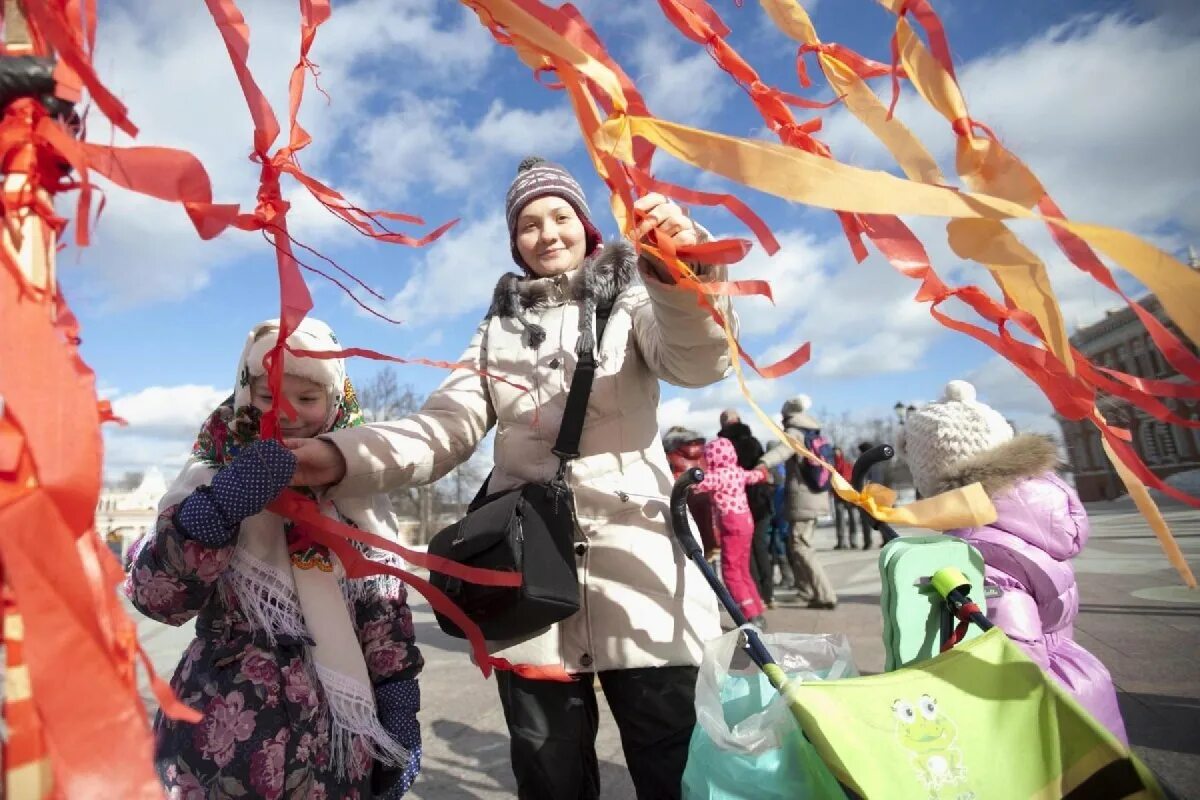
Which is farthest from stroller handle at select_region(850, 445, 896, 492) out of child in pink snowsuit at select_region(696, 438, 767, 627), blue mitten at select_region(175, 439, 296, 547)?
child in pink snowsuit at select_region(696, 438, 767, 627)

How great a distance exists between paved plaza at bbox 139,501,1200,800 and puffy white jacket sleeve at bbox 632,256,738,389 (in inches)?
77.8

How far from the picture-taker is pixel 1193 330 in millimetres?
926

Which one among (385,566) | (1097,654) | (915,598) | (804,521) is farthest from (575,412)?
(804,521)

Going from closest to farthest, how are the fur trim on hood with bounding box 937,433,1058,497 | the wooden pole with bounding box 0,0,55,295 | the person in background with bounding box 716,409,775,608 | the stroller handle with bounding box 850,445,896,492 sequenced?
the wooden pole with bounding box 0,0,55,295, the stroller handle with bounding box 850,445,896,492, the fur trim on hood with bounding box 937,433,1058,497, the person in background with bounding box 716,409,775,608

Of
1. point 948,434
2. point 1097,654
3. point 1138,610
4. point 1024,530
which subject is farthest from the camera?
point 1138,610

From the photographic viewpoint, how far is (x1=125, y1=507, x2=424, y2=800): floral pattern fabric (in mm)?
1557

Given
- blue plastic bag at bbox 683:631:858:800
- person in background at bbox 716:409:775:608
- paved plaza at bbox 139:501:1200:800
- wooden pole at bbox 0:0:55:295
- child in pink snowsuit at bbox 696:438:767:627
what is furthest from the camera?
person in background at bbox 716:409:775:608

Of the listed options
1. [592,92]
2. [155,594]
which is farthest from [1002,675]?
[155,594]

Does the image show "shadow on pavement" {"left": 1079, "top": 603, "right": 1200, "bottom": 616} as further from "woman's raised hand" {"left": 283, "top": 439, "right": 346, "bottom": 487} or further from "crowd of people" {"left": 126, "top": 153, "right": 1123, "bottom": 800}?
"woman's raised hand" {"left": 283, "top": 439, "right": 346, "bottom": 487}

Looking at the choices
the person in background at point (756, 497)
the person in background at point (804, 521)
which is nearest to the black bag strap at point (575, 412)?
the person in background at point (756, 497)

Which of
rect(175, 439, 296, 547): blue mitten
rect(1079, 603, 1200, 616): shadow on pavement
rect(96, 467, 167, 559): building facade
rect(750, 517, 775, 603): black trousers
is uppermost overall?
rect(96, 467, 167, 559): building facade

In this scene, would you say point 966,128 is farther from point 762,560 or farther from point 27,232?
point 762,560

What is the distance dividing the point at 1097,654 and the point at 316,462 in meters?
4.55

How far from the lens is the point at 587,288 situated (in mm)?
1932
